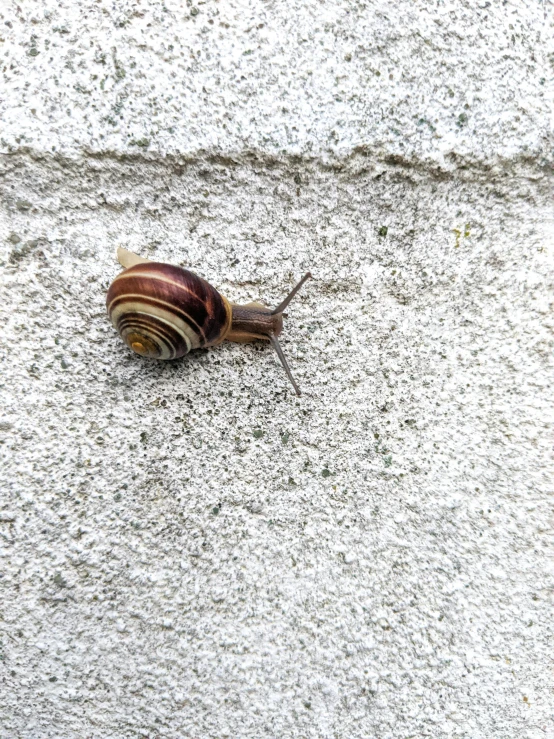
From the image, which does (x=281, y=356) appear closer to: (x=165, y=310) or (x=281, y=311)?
(x=281, y=311)

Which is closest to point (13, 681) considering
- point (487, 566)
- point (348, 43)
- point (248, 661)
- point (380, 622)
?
point (248, 661)

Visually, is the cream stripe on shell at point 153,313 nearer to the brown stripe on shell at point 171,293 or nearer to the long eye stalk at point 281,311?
the brown stripe on shell at point 171,293

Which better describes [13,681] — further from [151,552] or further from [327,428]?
[327,428]

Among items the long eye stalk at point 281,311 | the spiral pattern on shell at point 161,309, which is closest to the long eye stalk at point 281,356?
the long eye stalk at point 281,311

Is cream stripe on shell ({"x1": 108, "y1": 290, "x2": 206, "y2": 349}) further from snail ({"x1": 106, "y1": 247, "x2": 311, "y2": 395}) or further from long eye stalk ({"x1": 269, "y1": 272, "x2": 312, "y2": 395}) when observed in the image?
long eye stalk ({"x1": 269, "y1": 272, "x2": 312, "y2": 395})

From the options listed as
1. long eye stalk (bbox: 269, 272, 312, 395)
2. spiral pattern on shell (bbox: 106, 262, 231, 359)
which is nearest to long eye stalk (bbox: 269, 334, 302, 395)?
long eye stalk (bbox: 269, 272, 312, 395)

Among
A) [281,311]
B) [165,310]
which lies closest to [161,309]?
[165,310]
